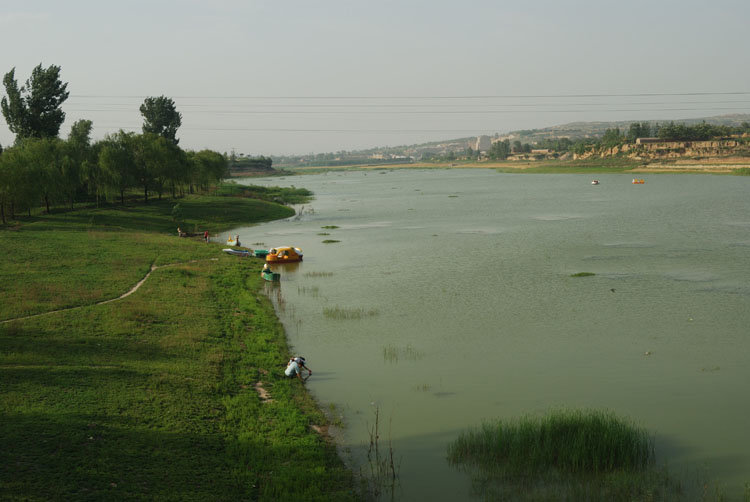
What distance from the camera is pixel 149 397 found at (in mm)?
16062

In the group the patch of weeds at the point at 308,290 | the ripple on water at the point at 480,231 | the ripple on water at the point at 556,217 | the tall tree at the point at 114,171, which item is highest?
the tall tree at the point at 114,171

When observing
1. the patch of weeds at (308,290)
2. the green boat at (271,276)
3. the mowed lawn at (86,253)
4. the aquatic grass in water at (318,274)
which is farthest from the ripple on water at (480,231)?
the green boat at (271,276)

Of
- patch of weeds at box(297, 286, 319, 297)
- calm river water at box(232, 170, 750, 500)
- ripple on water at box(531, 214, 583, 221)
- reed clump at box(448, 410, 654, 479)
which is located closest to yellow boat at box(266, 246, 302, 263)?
calm river water at box(232, 170, 750, 500)

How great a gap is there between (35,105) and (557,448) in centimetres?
7543

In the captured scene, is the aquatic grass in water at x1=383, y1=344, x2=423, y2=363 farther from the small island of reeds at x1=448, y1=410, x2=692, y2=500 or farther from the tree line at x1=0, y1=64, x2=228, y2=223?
the tree line at x1=0, y1=64, x2=228, y2=223

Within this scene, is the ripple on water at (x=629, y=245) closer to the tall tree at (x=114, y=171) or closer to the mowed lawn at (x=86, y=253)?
the mowed lawn at (x=86, y=253)

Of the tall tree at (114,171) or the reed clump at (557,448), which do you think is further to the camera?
the tall tree at (114,171)

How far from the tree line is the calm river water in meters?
20.1

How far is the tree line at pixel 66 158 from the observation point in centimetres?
5569

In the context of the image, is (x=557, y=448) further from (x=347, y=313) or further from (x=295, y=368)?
(x=347, y=313)

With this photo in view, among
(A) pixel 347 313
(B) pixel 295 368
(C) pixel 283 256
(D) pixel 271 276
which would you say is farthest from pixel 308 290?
(B) pixel 295 368

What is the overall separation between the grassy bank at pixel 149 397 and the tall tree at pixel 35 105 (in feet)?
151

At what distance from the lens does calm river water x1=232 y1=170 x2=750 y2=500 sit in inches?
650

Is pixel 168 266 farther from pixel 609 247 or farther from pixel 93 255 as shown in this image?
pixel 609 247
